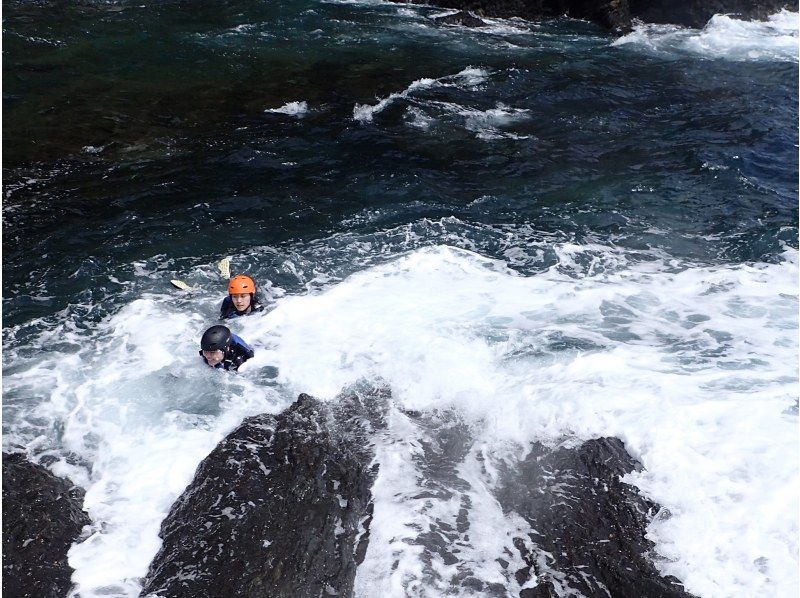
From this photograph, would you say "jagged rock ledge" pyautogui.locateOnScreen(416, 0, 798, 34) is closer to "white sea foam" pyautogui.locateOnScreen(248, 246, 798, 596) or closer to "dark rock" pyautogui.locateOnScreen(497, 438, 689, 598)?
"white sea foam" pyautogui.locateOnScreen(248, 246, 798, 596)

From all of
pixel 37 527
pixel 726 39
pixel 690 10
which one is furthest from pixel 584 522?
pixel 690 10

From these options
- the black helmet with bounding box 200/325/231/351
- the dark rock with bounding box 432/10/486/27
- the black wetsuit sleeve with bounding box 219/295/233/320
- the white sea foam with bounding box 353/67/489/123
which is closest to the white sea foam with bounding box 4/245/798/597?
the black wetsuit sleeve with bounding box 219/295/233/320

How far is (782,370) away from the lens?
26.3ft

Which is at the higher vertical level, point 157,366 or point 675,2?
point 675,2

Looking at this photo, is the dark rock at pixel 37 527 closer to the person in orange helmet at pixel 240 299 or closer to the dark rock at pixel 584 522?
the person in orange helmet at pixel 240 299

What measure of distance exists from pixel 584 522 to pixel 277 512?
2740 mm

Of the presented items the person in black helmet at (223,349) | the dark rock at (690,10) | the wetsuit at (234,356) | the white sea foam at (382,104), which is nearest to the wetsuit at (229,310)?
the person in black helmet at (223,349)

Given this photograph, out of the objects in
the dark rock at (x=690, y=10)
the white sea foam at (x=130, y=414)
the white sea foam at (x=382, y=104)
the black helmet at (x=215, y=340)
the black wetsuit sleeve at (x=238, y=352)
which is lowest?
the white sea foam at (x=130, y=414)

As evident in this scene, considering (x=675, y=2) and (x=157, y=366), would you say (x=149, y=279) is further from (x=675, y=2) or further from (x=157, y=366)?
(x=675, y=2)

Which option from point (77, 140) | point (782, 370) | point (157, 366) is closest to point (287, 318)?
point (157, 366)

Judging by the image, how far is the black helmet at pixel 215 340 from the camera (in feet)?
25.0

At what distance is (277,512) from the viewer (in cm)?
597

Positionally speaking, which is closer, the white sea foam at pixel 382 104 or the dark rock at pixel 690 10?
the white sea foam at pixel 382 104

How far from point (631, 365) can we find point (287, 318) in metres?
4.58
